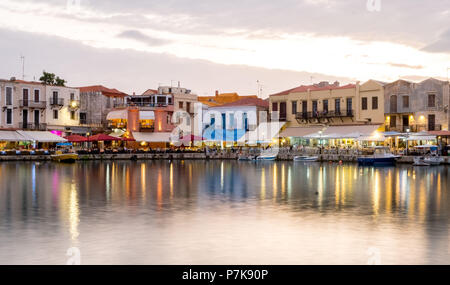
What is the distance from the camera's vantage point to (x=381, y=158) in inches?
1982

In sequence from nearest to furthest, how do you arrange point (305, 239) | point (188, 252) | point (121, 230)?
1. point (188, 252)
2. point (305, 239)
3. point (121, 230)

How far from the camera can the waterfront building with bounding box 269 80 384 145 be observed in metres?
56.4

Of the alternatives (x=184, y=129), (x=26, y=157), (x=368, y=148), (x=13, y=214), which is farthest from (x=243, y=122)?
(x=13, y=214)

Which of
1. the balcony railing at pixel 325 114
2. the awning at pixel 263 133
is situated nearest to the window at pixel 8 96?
the awning at pixel 263 133

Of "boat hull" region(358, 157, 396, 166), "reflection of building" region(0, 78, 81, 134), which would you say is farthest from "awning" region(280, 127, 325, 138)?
"reflection of building" region(0, 78, 81, 134)

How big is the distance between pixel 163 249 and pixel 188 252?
0.69 metres

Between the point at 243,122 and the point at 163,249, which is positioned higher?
the point at 243,122

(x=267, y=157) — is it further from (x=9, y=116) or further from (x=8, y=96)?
(x=8, y=96)

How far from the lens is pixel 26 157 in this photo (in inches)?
2168

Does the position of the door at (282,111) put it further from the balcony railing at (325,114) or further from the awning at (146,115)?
the awning at (146,115)

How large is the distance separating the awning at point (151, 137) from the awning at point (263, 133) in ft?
28.6

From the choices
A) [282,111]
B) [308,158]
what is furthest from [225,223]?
[282,111]

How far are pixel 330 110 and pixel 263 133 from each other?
866cm
